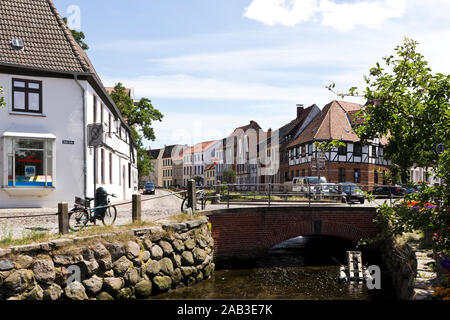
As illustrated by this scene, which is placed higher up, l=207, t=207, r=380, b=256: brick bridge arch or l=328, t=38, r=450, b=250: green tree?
l=328, t=38, r=450, b=250: green tree

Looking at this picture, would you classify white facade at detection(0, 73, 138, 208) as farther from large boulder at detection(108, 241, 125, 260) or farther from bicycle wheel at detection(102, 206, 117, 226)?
large boulder at detection(108, 241, 125, 260)

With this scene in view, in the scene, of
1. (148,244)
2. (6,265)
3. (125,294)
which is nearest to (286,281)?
(148,244)

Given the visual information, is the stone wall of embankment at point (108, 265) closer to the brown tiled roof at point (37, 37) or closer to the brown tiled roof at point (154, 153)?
the brown tiled roof at point (37, 37)

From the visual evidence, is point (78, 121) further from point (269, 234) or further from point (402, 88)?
point (402, 88)

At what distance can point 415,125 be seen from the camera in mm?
7219

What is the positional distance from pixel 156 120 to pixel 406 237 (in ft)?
96.1

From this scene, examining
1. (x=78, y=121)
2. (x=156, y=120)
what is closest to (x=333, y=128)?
(x=156, y=120)

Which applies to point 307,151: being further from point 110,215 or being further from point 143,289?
point 143,289

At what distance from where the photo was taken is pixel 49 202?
17.3 metres

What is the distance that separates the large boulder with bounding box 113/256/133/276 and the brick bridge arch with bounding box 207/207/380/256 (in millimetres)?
4855

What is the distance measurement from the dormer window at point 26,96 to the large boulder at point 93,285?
1026 cm

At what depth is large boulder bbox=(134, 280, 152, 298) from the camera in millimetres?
10320

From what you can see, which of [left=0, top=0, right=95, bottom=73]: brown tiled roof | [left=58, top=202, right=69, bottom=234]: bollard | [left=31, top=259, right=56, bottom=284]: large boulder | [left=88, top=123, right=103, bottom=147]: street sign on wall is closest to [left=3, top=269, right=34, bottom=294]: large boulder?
[left=31, top=259, right=56, bottom=284]: large boulder
